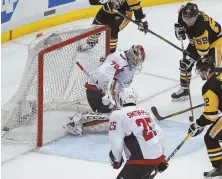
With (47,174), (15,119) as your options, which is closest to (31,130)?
(15,119)

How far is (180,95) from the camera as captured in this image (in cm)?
596

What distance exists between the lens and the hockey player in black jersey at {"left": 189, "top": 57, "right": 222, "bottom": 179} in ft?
13.5

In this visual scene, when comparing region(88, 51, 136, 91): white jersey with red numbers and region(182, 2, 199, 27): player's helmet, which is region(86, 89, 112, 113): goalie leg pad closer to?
region(88, 51, 136, 91): white jersey with red numbers

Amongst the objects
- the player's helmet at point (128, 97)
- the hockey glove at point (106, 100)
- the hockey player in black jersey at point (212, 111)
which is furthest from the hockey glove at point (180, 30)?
the player's helmet at point (128, 97)

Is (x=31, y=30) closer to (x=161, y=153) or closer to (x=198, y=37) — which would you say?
(x=198, y=37)

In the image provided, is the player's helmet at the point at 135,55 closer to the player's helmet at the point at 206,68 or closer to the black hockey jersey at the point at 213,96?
the player's helmet at the point at 206,68

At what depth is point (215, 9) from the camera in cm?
905

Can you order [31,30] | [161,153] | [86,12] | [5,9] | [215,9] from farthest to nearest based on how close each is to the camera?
[215,9], [86,12], [31,30], [5,9], [161,153]

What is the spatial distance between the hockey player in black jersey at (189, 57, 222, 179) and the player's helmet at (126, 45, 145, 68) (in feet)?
2.75

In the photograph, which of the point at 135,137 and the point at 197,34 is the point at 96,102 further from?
the point at 135,137

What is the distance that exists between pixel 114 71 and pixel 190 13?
0.74 meters

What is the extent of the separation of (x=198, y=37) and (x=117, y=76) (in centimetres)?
74

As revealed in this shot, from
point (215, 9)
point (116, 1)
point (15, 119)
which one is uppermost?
point (116, 1)

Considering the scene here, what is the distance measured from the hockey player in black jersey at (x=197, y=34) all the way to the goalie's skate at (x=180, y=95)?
0.13 m
